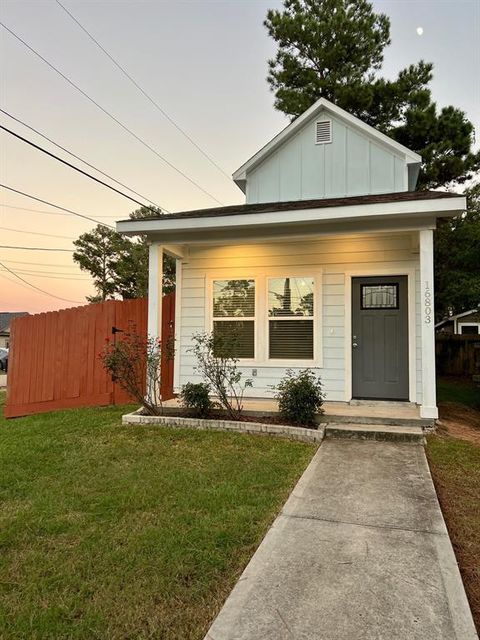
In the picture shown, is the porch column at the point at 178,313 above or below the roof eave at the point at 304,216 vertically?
below

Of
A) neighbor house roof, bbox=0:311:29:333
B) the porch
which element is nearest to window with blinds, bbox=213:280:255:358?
the porch

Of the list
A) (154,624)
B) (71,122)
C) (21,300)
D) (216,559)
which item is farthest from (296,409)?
(21,300)

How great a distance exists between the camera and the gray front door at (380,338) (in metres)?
6.54

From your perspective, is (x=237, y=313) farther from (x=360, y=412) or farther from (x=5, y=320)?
Result: (x=5, y=320)

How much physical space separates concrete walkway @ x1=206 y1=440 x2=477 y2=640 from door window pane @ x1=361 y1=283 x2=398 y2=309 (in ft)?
12.0

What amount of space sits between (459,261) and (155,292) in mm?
8224

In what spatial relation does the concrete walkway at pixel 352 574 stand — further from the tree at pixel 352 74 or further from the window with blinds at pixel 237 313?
the tree at pixel 352 74

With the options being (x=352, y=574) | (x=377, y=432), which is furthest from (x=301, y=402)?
(x=352, y=574)

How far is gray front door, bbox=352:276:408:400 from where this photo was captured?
6.54 meters

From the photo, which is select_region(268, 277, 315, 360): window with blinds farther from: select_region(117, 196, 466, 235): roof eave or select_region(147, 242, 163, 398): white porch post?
select_region(147, 242, 163, 398): white porch post

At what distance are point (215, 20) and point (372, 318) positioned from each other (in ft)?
29.6

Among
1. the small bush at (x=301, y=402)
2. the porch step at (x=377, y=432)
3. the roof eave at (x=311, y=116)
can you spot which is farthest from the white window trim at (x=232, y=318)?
the roof eave at (x=311, y=116)

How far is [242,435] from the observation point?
508 cm

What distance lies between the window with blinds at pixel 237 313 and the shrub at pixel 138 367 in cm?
120
